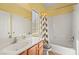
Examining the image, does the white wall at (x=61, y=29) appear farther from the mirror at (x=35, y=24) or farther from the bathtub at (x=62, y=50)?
the mirror at (x=35, y=24)

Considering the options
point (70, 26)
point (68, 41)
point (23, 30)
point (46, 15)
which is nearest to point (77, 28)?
point (70, 26)

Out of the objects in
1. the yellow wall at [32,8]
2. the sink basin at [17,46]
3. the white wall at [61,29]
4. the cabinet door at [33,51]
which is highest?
the yellow wall at [32,8]

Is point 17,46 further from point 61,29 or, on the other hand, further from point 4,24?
point 61,29

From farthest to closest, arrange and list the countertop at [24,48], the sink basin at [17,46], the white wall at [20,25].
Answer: the white wall at [20,25], the sink basin at [17,46], the countertop at [24,48]

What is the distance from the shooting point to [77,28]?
156 centimetres

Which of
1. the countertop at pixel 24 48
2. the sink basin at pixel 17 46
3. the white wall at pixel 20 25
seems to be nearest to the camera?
the countertop at pixel 24 48

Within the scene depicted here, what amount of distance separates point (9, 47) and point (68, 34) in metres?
0.81

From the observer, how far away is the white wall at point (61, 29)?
5.34 ft

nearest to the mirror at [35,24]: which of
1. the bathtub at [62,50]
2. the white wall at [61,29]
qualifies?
the white wall at [61,29]

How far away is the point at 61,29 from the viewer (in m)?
1.67

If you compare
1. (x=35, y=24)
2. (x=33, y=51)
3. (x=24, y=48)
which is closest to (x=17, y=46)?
(x=24, y=48)

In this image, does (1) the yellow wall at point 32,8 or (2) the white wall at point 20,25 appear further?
(2) the white wall at point 20,25
